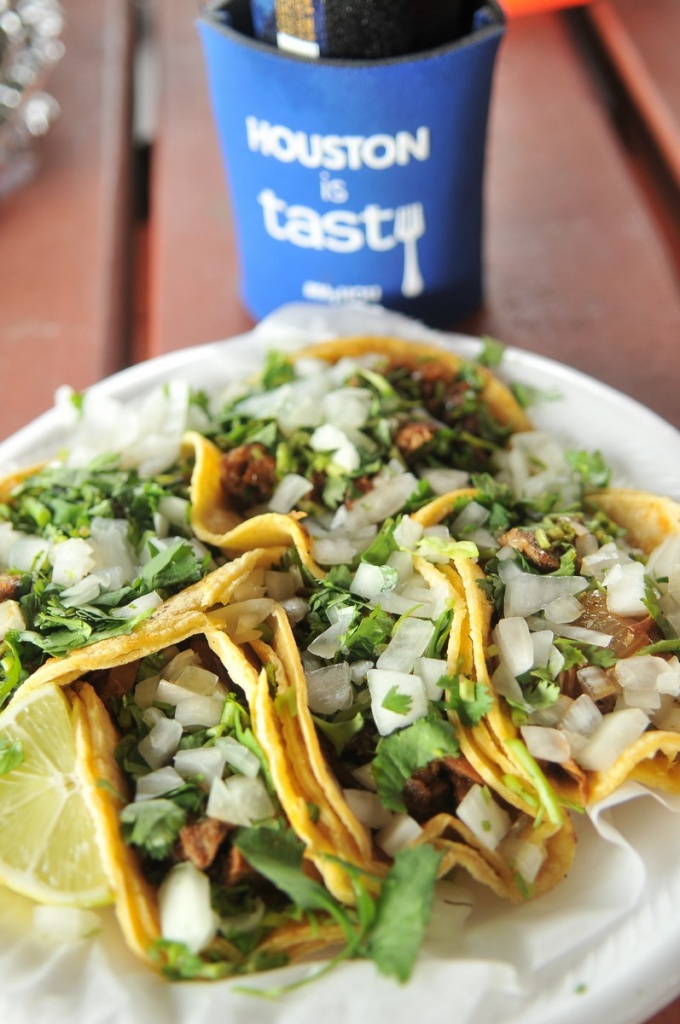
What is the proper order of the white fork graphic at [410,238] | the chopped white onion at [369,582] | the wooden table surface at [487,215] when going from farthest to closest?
the wooden table surface at [487,215]
the white fork graphic at [410,238]
the chopped white onion at [369,582]

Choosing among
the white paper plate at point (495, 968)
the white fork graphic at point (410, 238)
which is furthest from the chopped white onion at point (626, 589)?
the white fork graphic at point (410, 238)

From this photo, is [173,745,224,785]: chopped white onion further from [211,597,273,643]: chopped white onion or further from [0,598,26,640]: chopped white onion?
[0,598,26,640]: chopped white onion

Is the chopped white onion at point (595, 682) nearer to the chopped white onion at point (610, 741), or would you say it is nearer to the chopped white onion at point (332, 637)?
the chopped white onion at point (610, 741)

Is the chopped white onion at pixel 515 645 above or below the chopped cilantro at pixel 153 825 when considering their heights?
above

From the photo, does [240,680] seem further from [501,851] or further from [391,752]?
[501,851]

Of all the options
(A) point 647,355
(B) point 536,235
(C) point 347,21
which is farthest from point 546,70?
(C) point 347,21

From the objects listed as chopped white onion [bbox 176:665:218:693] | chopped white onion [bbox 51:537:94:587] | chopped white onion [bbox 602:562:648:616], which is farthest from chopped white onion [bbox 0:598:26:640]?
chopped white onion [bbox 602:562:648:616]

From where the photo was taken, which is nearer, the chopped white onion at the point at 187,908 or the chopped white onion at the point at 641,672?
the chopped white onion at the point at 187,908
